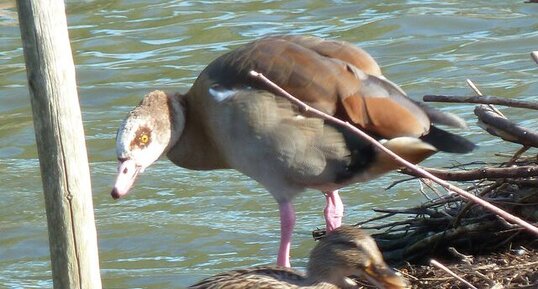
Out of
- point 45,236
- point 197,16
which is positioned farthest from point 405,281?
point 197,16

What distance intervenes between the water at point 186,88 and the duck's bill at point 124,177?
1784 mm

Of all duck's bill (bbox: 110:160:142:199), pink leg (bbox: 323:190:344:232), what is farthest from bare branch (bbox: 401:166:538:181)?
pink leg (bbox: 323:190:344:232)

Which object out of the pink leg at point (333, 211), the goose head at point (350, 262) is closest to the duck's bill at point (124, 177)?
the pink leg at point (333, 211)

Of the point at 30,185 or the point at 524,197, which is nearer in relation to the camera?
the point at 524,197

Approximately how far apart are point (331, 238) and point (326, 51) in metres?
1.48

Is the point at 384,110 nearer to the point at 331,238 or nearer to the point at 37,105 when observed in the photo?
the point at 331,238

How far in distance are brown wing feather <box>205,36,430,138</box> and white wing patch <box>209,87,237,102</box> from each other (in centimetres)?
4

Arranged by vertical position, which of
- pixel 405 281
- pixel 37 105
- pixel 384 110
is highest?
pixel 37 105

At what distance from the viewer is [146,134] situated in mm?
8523

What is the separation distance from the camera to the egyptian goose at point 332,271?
701 centimetres

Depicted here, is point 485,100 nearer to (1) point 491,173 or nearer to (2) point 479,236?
(1) point 491,173

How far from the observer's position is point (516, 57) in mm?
15484

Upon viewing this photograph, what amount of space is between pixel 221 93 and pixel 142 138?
53 centimetres

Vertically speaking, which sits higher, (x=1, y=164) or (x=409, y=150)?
(x=409, y=150)
